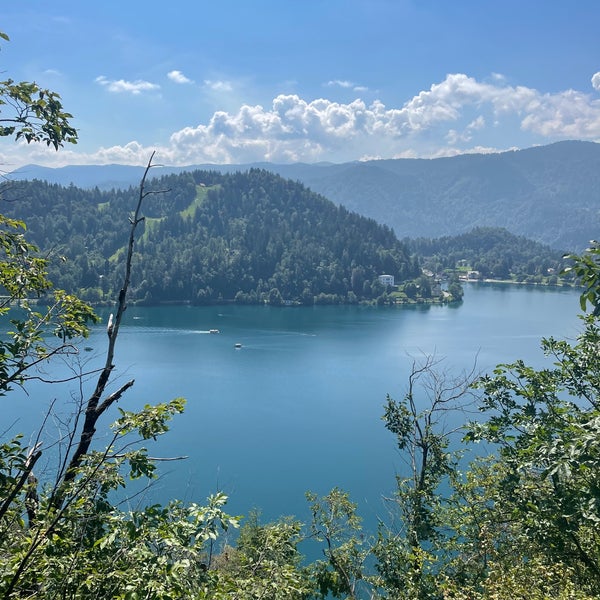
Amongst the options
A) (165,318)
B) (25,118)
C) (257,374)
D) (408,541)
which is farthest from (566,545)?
(165,318)

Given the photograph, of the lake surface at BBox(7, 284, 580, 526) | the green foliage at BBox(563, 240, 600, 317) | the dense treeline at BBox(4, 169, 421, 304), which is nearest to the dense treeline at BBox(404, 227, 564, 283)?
the dense treeline at BBox(4, 169, 421, 304)

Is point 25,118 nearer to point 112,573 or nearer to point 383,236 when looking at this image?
point 112,573

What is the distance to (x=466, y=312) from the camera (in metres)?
87.8

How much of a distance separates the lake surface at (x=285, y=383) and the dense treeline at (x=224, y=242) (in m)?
11.8

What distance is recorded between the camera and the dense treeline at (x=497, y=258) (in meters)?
148

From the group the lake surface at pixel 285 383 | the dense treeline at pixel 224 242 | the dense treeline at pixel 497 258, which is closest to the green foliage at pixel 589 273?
the lake surface at pixel 285 383

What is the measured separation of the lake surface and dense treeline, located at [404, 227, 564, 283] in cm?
6195

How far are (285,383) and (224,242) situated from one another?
82.2 m

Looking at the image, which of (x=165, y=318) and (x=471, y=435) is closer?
(x=471, y=435)

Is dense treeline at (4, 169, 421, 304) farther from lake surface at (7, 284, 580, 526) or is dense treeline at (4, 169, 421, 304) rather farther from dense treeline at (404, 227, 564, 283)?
dense treeline at (404, 227, 564, 283)

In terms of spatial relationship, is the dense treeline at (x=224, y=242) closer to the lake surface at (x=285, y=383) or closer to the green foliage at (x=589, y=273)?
the lake surface at (x=285, y=383)

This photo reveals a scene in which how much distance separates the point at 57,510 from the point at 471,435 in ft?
20.1

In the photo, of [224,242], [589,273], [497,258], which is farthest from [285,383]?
[497,258]

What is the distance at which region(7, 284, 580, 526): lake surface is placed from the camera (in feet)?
83.1
